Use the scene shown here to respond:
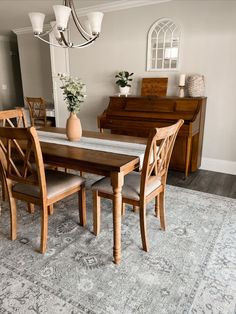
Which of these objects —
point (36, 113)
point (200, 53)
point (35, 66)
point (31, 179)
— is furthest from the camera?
point (35, 66)

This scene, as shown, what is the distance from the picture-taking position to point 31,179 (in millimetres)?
1806

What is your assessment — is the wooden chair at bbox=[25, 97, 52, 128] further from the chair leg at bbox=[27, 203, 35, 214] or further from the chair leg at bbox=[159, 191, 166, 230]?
the chair leg at bbox=[159, 191, 166, 230]

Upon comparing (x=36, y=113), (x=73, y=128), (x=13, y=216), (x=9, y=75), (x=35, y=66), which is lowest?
(x=13, y=216)

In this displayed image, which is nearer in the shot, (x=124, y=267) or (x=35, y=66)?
(x=124, y=267)

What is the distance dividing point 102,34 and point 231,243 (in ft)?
12.1

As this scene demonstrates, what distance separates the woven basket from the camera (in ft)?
10.9

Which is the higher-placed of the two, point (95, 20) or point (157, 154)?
point (95, 20)

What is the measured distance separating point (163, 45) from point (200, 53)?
567 millimetres

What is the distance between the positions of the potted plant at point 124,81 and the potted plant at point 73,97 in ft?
6.20

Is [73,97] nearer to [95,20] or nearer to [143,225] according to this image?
[95,20]

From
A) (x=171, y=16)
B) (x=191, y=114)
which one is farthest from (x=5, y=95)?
(x=191, y=114)

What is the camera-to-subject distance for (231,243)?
1994 mm

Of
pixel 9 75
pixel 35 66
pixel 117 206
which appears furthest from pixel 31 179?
pixel 9 75

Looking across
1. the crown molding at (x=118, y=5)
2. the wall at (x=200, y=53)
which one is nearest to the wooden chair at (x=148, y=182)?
the wall at (x=200, y=53)
